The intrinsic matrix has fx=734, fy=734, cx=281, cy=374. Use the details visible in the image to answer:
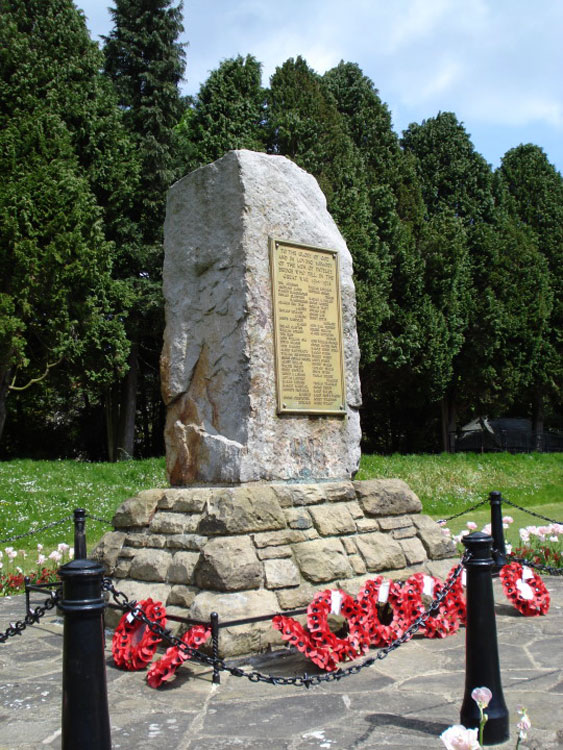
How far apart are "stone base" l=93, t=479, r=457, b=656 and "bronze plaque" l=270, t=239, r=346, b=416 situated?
29.8 inches

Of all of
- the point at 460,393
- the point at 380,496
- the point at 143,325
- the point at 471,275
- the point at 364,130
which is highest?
the point at 364,130

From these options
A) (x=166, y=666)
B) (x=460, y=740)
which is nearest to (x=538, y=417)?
(x=166, y=666)

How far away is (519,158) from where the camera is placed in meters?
35.2


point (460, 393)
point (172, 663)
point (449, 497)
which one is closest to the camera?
point (172, 663)

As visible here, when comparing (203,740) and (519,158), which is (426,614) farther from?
(519,158)

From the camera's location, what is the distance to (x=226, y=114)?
22.4 metres

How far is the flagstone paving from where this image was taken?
3.58 metres

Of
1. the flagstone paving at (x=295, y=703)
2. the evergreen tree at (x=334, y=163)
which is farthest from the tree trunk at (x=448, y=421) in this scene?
the flagstone paving at (x=295, y=703)

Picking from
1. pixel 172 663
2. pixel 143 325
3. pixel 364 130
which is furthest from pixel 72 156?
pixel 172 663

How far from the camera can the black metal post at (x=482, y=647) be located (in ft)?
11.1

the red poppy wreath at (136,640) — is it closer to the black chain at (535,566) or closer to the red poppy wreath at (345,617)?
the red poppy wreath at (345,617)

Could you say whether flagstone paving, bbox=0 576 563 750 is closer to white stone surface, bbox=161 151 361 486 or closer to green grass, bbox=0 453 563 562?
white stone surface, bbox=161 151 361 486

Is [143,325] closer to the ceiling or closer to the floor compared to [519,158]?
closer to the floor

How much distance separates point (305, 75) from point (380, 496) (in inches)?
807
